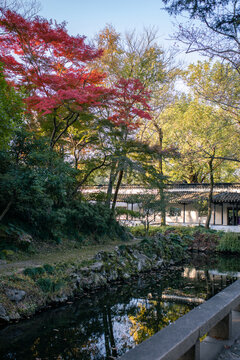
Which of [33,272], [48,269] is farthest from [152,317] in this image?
[33,272]

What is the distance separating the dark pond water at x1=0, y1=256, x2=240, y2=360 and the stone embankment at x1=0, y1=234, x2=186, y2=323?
10.4 inches

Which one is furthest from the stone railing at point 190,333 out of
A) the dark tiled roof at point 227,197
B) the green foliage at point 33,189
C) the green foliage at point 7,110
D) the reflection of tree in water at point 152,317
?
the dark tiled roof at point 227,197

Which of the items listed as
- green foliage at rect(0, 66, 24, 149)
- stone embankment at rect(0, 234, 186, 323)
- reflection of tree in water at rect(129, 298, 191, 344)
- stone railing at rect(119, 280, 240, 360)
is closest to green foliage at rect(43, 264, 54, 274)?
stone embankment at rect(0, 234, 186, 323)

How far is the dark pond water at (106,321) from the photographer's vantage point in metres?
4.67

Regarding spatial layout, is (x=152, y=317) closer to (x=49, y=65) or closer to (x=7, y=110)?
(x=7, y=110)

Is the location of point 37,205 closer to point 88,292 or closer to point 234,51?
point 88,292

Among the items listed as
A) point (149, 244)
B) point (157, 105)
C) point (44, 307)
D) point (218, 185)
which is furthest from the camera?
point (218, 185)

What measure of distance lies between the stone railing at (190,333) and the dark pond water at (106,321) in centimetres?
230

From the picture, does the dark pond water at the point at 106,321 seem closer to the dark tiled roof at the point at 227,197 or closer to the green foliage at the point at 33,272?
the green foliage at the point at 33,272

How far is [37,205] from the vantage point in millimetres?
9297

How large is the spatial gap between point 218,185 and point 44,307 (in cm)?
2088

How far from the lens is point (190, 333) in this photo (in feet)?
7.35

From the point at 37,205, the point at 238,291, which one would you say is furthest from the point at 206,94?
the point at 238,291

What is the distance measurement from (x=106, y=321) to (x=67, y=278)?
5.73 feet
